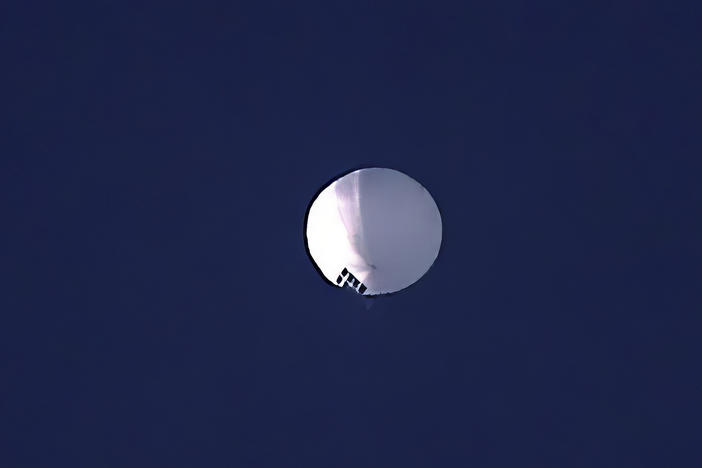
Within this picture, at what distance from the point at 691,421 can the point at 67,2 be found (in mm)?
1157

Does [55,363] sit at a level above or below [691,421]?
below

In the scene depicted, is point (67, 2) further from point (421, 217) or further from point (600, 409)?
point (600, 409)

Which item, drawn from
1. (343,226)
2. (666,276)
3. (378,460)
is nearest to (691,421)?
(666,276)

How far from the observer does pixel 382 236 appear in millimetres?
1257

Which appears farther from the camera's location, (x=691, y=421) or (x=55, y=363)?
(x=691, y=421)

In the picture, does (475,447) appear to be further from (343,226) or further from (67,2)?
(67,2)

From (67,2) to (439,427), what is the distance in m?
0.85

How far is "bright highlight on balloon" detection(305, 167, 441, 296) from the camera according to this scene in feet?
4.13

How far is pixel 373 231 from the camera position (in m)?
1.25

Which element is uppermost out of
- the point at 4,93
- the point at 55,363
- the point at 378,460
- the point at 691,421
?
the point at 691,421

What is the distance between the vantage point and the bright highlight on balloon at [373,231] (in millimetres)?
1258

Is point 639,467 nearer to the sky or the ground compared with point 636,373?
nearer to the ground

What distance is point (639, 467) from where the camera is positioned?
133 cm

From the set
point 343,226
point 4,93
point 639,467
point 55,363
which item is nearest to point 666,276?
point 639,467
